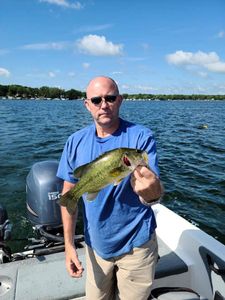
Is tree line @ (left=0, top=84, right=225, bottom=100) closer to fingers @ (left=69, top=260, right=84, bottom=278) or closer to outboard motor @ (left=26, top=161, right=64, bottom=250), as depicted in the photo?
outboard motor @ (left=26, top=161, right=64, bottom=250)

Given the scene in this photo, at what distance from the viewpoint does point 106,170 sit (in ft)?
7.64

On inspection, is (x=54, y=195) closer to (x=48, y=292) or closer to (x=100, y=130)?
(x=48, y=292)

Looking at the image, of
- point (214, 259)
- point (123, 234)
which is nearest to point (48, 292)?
point (123, 234)

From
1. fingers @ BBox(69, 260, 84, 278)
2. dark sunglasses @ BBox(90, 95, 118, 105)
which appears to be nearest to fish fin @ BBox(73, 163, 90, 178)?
dark sunglasses @ BBox(90, 95, 118, 105)

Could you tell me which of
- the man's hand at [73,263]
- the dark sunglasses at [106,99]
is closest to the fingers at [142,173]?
the dark sunglasses at [106,99]

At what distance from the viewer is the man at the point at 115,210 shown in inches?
107

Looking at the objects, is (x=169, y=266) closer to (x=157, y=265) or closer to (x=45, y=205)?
(x=157, y=265)

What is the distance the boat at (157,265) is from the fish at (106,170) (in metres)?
1.33

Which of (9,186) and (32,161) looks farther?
(32,161)

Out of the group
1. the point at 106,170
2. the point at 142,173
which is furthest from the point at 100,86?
the point at 142,173

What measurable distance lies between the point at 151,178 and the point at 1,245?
2.95 m

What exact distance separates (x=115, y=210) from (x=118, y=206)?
45 millimetres

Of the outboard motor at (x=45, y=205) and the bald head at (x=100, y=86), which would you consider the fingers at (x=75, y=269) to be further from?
the outboard motor at (x=45, y=205)

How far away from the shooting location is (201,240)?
4238 mm
